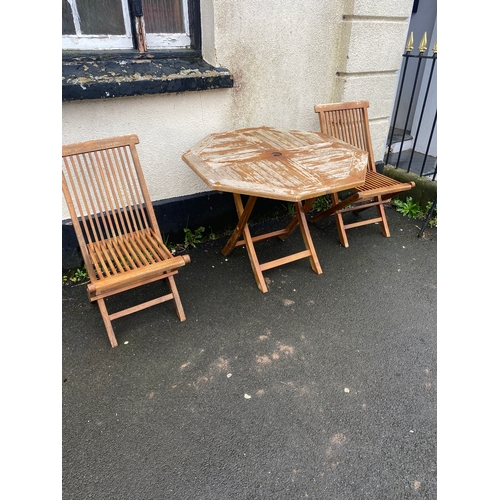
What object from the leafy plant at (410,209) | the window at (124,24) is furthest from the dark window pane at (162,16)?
the leafy plant at (410,209)

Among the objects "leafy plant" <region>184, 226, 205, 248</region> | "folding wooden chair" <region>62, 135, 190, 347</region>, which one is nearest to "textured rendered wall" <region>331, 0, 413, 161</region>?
"leafy plant" <region>184, 226, 205, 248</region>

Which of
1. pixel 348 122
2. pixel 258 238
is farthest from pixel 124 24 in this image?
pixel 348 122

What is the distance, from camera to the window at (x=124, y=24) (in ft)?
8.97

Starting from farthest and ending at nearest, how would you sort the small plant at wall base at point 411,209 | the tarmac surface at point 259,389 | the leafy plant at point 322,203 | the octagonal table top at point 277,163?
the leafy plant at point 322,203
the small plant at wall base at point 411,209
the octagonal table top at point 277,163
the tarmac surface at point 259,389

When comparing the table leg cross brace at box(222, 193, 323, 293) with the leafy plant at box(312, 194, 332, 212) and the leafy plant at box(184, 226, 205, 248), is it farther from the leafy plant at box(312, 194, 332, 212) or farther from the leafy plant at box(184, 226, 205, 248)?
the leafy plant at box(312, 194, 332, 212)

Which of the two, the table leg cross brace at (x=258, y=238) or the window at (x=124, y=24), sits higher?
the window at (x=124, y=24)

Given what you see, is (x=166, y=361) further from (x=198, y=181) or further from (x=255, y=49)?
(x=255, y=49)

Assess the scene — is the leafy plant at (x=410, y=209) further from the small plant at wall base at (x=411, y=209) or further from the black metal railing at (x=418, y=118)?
the black metal railing at (x=418, y=118)

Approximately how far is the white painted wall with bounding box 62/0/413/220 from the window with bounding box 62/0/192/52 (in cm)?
27

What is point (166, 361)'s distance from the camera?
244 centimetres

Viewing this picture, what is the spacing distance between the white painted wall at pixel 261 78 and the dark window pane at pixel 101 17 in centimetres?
58

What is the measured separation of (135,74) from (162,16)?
662 mm

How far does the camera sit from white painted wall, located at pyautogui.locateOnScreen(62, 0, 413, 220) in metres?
2.95

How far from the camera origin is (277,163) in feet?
8.58
